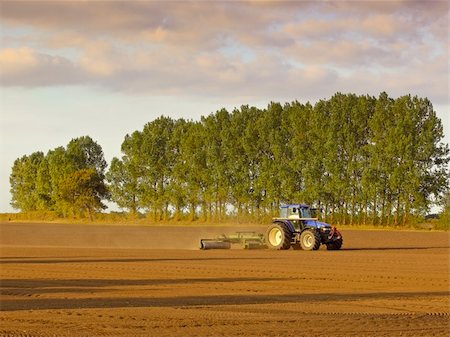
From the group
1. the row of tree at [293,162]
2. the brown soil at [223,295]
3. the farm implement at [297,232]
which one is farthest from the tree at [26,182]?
the brown soil at [223,295]

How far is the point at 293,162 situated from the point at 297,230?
43546mm

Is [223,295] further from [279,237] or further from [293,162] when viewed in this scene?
[293,162]

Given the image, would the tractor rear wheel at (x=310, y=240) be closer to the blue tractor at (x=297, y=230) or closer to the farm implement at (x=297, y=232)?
the farm implement at (x=297, y=232)

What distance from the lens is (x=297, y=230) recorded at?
A: 37.5 meters

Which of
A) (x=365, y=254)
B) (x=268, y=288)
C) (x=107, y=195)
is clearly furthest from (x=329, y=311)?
(x=107, y=195)

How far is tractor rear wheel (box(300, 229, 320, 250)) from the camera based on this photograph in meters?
35.8

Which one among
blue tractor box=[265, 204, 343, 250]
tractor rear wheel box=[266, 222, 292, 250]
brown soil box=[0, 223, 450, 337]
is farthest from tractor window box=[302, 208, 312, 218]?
brown soil box=[0, 223, 450, 337]

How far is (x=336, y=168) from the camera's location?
78.8 meters

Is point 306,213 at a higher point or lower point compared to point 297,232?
higher

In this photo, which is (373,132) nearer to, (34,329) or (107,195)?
(107,195)

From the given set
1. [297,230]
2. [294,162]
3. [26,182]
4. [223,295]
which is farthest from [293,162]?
[223,295]

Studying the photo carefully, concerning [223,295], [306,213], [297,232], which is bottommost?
[223,295]

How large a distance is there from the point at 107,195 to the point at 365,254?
69938mm

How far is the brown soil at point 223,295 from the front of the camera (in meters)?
14.1
